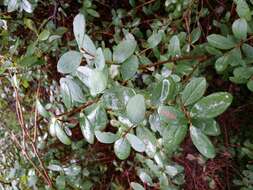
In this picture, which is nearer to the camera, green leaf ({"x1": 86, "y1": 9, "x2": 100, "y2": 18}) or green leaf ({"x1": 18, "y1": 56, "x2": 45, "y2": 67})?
green leaf ({"x1": 18, "y1": 56, "x2": 45, "y2": 67})

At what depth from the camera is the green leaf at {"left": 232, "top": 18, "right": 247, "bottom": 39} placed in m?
0.85

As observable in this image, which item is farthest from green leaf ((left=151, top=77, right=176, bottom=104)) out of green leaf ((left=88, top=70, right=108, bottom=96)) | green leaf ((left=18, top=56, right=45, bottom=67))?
green leaf ((left=18, top=56, right=45, bottom=67))

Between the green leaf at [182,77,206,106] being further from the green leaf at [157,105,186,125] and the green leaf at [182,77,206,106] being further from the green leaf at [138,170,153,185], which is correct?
the green leaf at [138,170,153,185]

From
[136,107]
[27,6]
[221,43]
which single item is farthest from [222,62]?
[27,6]

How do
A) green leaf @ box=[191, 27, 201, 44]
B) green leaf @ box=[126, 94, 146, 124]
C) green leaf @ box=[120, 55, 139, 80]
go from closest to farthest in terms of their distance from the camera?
green leaf @ box=[126, 94, 146, 124] → green leaf @ box=[120, 55, 139, 80] → green leaf @ box=[191, 27, 201, 44]

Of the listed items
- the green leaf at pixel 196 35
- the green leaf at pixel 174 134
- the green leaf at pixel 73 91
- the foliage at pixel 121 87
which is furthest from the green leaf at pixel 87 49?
the green leaf at pixel 196 35

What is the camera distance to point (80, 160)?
63.3 inches

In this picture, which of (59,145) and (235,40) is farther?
(59,145)

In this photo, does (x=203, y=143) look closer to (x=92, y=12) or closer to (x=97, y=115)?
(x=97, y=115)

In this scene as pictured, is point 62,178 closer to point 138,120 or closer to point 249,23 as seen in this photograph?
point 138,120

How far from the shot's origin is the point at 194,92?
2.10 ft

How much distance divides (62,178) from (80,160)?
0.45 meters

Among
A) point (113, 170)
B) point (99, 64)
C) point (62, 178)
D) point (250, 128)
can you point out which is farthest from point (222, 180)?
point (99, 64)

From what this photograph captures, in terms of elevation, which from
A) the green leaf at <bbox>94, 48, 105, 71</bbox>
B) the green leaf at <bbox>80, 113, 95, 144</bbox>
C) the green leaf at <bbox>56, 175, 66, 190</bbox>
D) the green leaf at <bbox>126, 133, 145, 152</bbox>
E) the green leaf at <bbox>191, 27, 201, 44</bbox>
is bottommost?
the green leaf at <bbox>56, 175, 66, 190</bbox>
